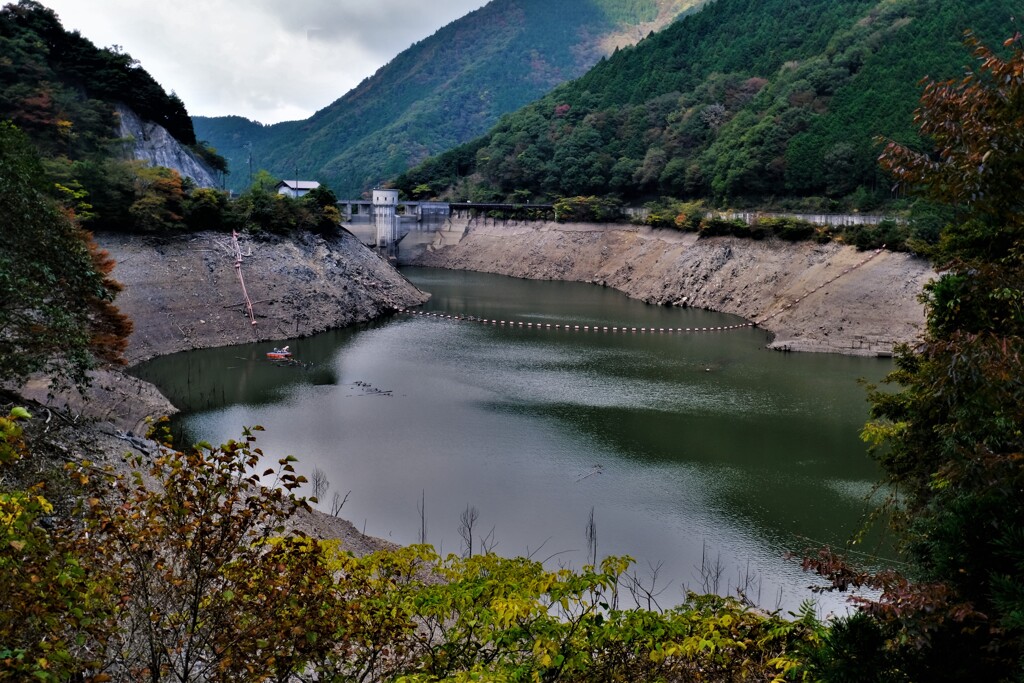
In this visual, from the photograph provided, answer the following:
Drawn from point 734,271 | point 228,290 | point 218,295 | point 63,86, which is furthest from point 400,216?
point 218,295

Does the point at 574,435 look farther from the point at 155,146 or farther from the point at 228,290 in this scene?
the point at 155,146

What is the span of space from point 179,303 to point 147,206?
5.25 meters

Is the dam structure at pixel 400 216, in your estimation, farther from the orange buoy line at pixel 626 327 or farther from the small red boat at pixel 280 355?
the small red boat at pixel 280 355

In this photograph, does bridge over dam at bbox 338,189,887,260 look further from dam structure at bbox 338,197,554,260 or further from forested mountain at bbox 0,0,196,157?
forested mountain at bbox 0,0,196,157

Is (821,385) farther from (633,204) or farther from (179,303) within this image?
(633,204)

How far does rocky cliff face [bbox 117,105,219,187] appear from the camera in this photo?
173 ft

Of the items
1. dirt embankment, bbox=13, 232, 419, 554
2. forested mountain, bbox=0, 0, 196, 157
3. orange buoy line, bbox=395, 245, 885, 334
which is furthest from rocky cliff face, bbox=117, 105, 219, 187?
orange buoy line, bbox=395, 245, 885, 334

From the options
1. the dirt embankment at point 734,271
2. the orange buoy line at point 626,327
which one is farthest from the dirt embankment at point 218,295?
the dirt embankment at point 734,271

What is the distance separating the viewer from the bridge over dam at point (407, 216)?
8012cm

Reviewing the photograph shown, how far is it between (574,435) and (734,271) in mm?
33328

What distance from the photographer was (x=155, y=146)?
54.6 metres

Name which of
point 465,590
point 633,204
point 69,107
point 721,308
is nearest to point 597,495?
point 465,590

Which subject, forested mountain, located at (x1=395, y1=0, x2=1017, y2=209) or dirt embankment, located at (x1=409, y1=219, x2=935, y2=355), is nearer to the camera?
dirt embankment, located at (x1=409, y1=219, x2=935, y2=355)

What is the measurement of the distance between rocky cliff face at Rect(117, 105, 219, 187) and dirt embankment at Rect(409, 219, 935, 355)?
89.5 ft
